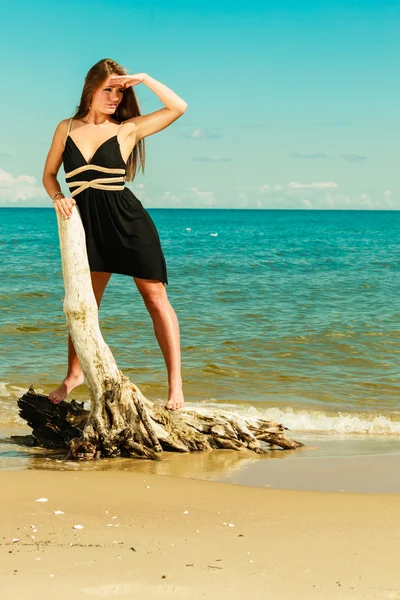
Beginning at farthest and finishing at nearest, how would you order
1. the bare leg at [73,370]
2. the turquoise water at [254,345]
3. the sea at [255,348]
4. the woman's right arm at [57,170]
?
the turquoise water at [254,345]
the sea at [255,348]
the bare leg at [73,370]
the woman's right arm at [57,170]

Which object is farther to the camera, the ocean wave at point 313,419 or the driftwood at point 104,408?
the ocean wave at point 313,419

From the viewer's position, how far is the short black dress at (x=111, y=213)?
5.62m

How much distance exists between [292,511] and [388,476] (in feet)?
4.30

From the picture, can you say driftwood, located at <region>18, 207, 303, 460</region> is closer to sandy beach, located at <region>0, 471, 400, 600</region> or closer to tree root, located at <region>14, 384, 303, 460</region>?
tree root, located at <region>14, 384, 303, 460</region>

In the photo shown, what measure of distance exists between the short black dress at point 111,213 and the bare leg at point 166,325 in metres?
0.14

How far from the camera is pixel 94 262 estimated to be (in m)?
5.77

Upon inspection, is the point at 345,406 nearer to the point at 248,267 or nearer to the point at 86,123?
the point at 86,123

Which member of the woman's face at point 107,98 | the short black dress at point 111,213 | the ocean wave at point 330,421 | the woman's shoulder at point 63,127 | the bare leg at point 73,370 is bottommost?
the ocean wave at point 330,421

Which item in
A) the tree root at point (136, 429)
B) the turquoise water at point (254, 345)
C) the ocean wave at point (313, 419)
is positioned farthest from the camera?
the turquoise water at point (254, 345)

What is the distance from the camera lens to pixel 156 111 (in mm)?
5734

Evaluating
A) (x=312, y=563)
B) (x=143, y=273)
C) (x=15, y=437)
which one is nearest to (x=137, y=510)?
(x=312, y=563)

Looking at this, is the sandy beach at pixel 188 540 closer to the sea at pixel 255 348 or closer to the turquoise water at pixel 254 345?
the sea at pixel 255 348

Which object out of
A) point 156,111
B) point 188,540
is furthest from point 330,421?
point 188,540

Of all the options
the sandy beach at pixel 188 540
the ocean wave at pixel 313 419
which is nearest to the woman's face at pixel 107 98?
the sandy beach at pixel 188 540
